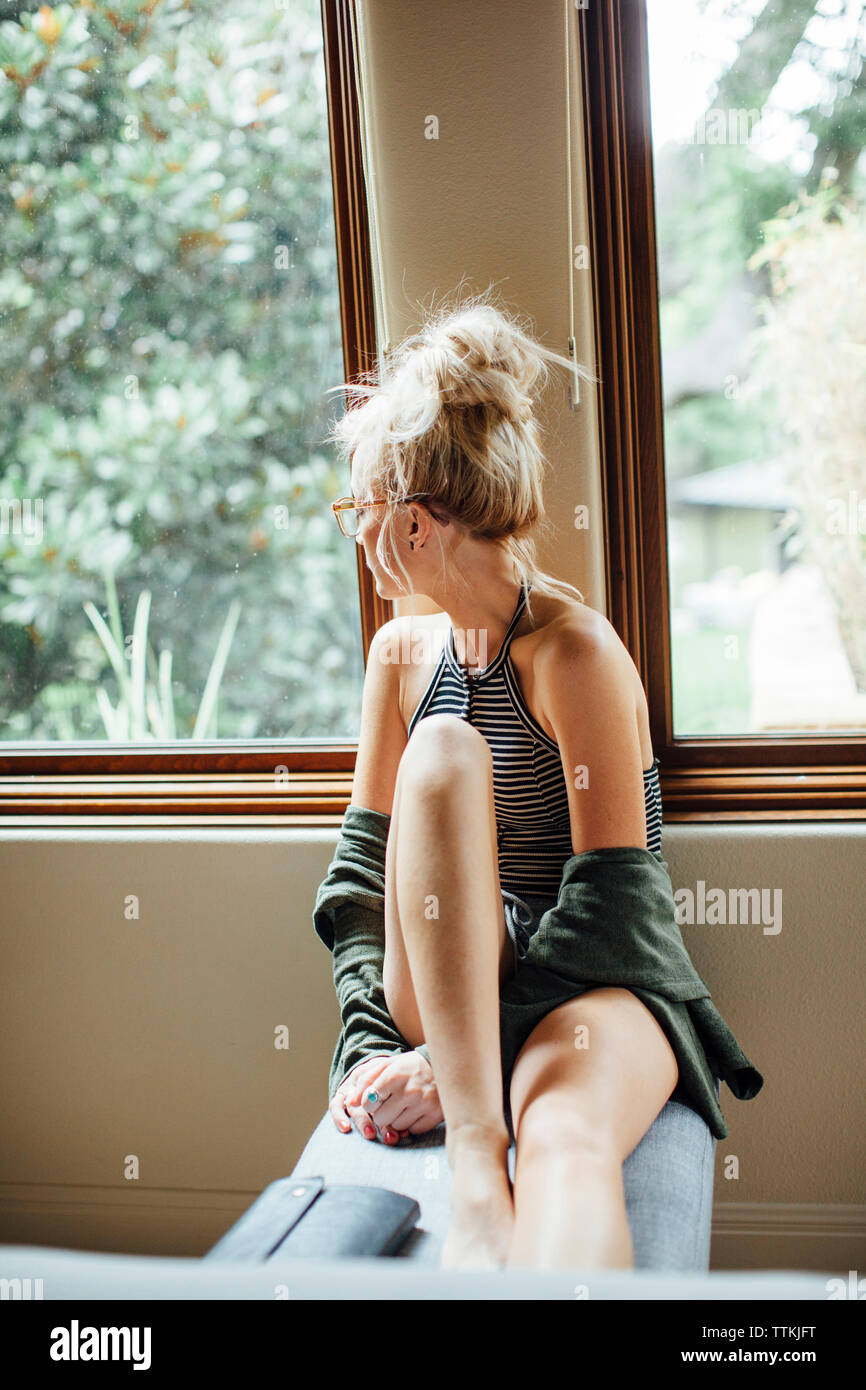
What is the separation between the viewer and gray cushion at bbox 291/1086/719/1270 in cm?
102

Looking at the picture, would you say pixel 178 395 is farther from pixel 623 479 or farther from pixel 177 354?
pixel 623 479

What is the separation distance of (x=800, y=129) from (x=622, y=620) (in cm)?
81

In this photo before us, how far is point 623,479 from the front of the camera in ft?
5.57

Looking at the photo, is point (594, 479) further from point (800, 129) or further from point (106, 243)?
point (106, 243)

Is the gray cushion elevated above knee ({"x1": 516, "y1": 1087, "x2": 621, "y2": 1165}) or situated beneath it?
situated beneath

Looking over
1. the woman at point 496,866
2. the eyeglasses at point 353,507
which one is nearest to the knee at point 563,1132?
the woman at point 496,866

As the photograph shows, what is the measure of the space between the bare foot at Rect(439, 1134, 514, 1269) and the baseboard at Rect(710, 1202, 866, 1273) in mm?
803

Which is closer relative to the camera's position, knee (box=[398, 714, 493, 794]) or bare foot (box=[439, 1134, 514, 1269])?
bare foot (box=[439, 1134, 514, 1269])

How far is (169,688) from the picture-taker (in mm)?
1949

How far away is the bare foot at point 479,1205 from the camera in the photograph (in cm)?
94

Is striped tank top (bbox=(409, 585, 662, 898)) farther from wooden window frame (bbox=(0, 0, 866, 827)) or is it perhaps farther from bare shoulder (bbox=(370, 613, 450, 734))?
wooden window frame (bbox=(0, 0, 866, 827))

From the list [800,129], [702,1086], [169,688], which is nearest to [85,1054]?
[169,688]

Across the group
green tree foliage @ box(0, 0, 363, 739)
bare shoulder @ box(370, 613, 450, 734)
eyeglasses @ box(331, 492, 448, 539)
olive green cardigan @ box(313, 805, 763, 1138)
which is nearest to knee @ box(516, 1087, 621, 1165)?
olive green cardigan @ box(313, 805, 763, 1138)

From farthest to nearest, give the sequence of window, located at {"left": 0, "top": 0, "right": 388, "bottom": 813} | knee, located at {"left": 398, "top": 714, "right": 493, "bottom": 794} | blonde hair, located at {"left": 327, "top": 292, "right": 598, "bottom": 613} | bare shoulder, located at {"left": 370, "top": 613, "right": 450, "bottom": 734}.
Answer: window, located at {"left": 0, "top": 0, "right": 388, "bottom": 813}
bare shoulder, located at {"left": 370, "top": 613, "right": 450, "bottom": 734}
blonde hair, located at {"left": 327, "top": 292, "right": 598, "bottom": 613}
knee, located at {"left": 398, "top": 714, "right": 493, "bottom": 794}
